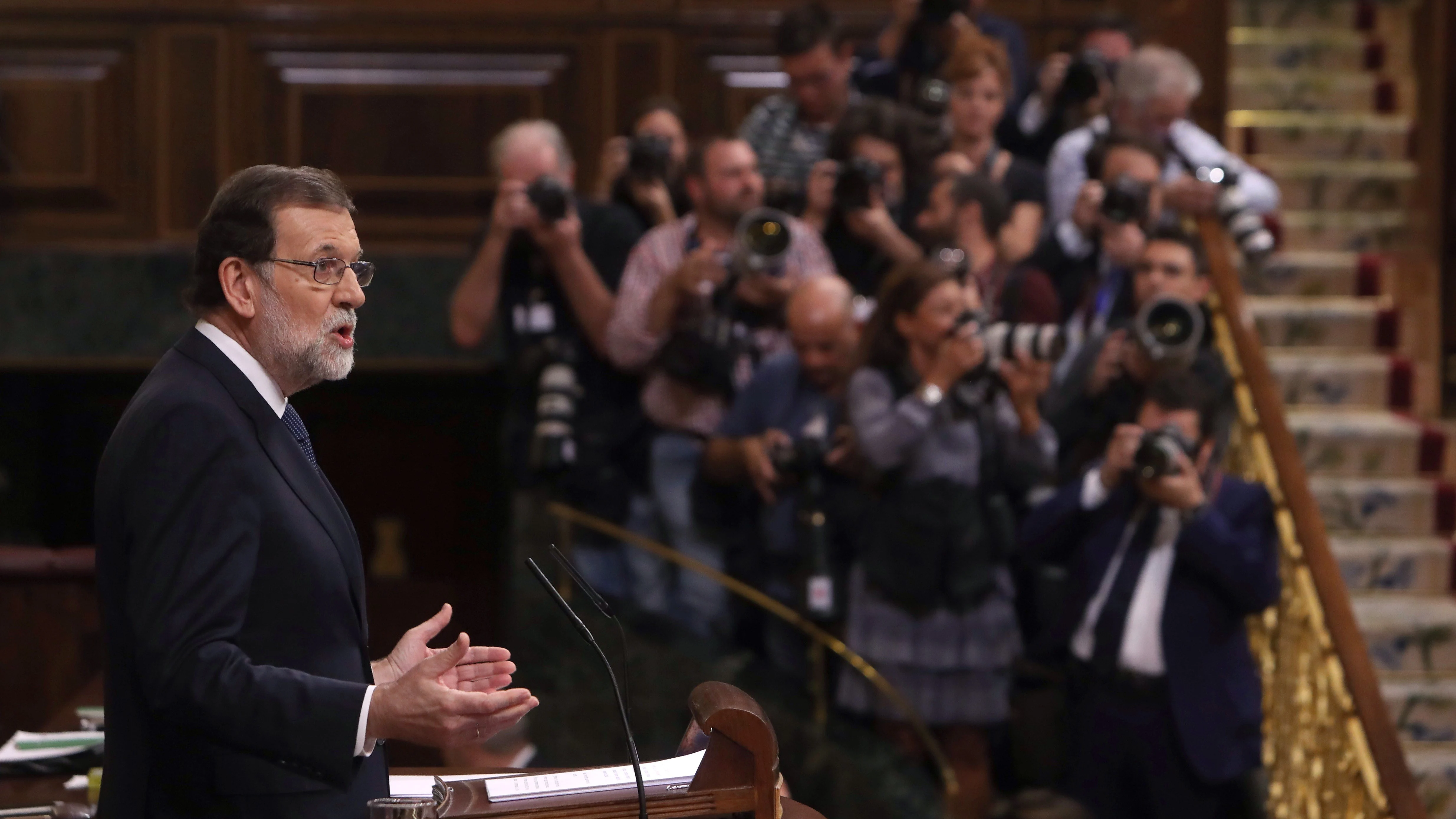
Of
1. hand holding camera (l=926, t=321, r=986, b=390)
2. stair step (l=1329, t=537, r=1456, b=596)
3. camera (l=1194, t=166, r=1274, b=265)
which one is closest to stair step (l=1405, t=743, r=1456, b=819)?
stair step (l=1329, t=537, r=1456, b=596)

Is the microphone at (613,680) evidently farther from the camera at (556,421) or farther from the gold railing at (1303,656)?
the camera at (556,421)

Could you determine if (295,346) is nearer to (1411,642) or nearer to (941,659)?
(941,659)

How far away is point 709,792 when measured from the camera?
4.71 ft

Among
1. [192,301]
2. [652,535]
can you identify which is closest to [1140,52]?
[652,535]

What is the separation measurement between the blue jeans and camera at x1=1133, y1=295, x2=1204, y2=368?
956 mm

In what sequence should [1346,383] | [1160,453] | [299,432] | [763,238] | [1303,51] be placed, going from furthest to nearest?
[1303,51], [1346,383], [763,238], [1160,453], [299,432]

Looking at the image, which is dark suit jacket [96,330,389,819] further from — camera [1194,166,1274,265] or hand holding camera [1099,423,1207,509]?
camera [1194,166,1274,265]

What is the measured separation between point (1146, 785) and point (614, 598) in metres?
1.14

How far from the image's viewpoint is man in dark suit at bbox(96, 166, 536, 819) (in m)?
1.36

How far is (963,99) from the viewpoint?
424 cm

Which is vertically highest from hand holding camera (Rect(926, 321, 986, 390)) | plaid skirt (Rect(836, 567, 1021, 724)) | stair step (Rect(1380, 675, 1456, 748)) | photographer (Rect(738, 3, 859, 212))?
photographer (Rect(738, 3, 859, 212))

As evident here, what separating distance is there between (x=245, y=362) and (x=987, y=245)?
2.61 m

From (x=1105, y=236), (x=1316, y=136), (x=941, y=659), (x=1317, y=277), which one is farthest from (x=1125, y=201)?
(x=1316, y=136)

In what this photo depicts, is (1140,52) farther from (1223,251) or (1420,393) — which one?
(1420,393)
